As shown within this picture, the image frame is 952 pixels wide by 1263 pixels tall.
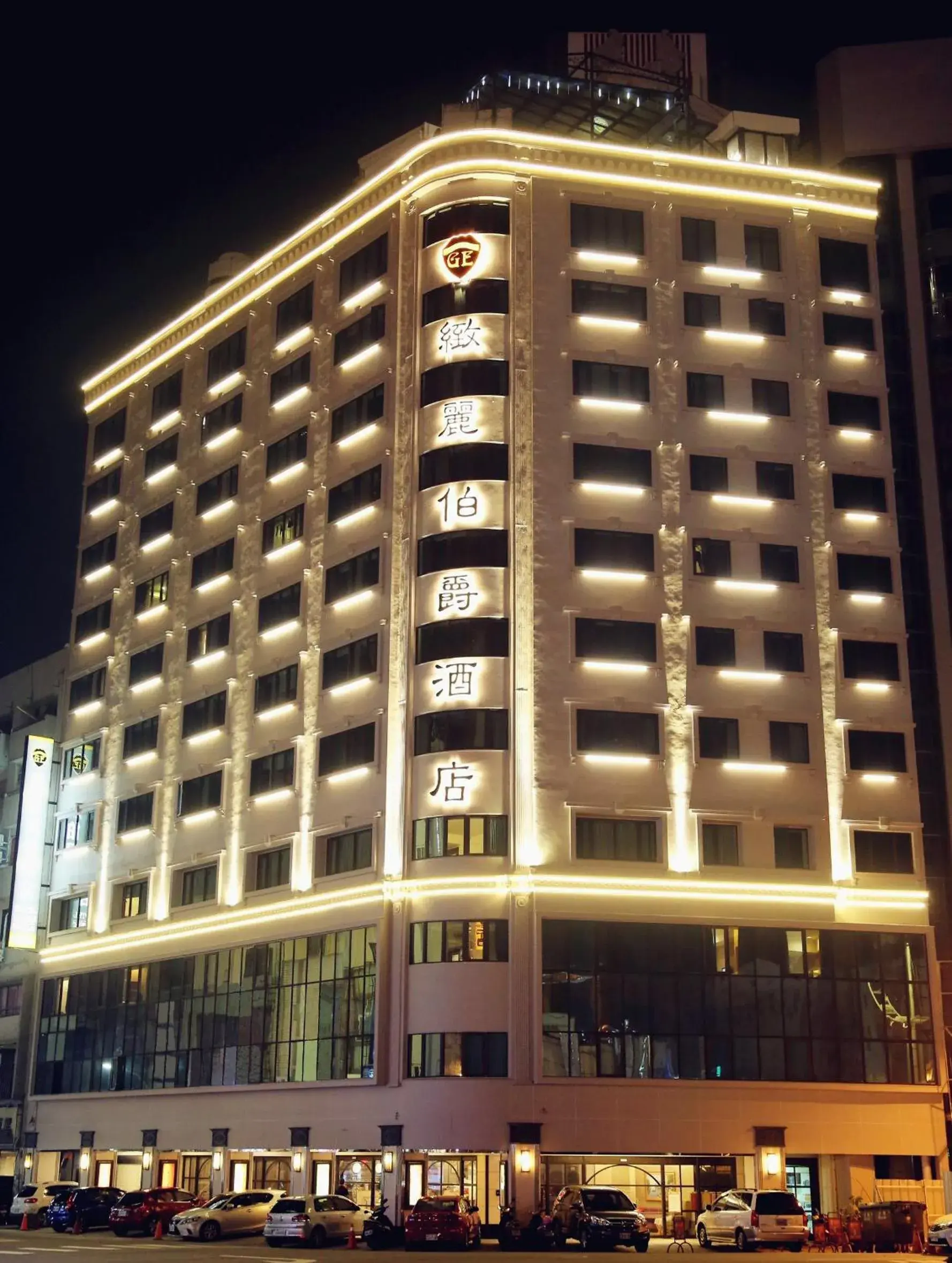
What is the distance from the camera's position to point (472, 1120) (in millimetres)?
54250

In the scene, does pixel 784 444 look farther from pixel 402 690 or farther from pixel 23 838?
pixel 23 838

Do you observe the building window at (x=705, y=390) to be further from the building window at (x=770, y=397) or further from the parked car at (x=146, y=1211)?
the parked car at (x=146, y=1211)

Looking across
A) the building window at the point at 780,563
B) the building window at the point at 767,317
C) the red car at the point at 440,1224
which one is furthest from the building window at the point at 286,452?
the red car at the point at 440,1224

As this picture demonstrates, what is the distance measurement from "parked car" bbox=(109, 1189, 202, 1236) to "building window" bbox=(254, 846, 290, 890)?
44.9ft

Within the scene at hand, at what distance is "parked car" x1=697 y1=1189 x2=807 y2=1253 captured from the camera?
4691cm

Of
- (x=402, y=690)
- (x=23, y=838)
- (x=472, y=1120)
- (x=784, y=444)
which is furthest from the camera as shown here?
(x=23, y=838)

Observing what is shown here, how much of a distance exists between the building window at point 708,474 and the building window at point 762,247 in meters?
9.78

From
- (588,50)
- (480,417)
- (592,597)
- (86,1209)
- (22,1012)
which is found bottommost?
(86,1209)

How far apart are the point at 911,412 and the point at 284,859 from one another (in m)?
40.7

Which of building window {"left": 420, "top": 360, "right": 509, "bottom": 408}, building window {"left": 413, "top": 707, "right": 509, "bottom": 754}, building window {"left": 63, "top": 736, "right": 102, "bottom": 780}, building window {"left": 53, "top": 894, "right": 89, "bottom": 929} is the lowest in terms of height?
building window {"left": 53, "top": 894, "right": 89, "bottom": 929}

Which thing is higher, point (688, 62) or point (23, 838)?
point (688, 62)

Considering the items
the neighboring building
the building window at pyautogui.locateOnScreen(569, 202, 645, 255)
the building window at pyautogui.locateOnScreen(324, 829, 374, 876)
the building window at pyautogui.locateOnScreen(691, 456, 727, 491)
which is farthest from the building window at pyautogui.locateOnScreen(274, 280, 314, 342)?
the building window at pyautogui.locateOnScreen(324, 829, 374, 876)

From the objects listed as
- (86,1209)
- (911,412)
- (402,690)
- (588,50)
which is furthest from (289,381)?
(86,1209)

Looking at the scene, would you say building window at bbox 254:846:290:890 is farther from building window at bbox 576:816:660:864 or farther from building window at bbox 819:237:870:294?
building window at bbox 819:237:870:294
